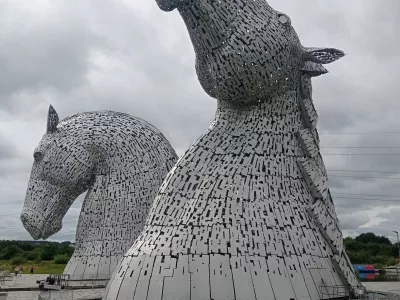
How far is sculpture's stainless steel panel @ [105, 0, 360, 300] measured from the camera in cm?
704

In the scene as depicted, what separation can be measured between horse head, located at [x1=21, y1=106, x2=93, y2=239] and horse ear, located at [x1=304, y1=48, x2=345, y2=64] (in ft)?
23.0

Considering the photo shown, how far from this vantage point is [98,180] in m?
13.4

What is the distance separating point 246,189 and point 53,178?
296 inches

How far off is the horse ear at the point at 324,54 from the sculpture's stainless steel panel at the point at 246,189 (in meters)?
0.02

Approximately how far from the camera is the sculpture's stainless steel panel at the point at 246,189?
7.04 metres

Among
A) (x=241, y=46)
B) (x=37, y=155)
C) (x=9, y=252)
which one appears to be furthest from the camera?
(x=9, y=252)

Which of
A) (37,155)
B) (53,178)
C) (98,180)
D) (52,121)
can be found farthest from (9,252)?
(98,180)

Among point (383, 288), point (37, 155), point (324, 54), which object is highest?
point (37, 155)

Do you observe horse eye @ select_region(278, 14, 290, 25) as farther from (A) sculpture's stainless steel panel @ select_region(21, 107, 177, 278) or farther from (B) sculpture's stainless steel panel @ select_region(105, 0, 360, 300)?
(A) sculpture's stainless steel panel @ select_region(21, 107, 177, 278)

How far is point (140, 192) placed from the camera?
42.4ft

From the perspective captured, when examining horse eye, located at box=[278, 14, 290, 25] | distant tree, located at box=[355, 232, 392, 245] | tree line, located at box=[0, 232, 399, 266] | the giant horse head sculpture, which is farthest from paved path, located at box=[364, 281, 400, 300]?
distant tree, located at box=[355, 232, 392, 245]

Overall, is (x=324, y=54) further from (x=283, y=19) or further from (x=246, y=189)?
(x=246, y=189)

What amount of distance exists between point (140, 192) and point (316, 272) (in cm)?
639

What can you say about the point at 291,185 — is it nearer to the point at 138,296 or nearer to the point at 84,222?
the point at 138,296
